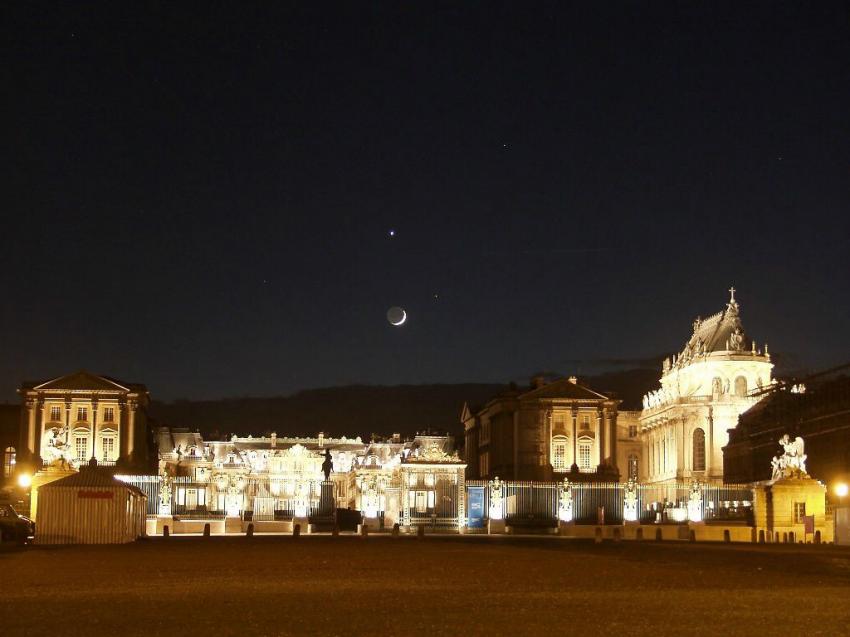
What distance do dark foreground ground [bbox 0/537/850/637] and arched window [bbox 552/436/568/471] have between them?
67762 millimetres

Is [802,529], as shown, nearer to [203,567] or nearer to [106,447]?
[203,567]

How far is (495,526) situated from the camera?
6262 cm

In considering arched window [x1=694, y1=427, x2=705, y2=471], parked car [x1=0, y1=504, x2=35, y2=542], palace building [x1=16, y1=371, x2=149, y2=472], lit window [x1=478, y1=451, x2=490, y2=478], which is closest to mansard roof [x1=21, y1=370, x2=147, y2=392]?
palace building [x1=16, y1=371, x2=149, y2=472]

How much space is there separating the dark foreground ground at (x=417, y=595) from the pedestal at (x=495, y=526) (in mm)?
30723

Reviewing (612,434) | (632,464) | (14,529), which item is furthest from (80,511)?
(632,464)

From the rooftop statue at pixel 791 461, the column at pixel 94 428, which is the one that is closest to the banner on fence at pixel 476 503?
the rooftop statue at pixel 791 461

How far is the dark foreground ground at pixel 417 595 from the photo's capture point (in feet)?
49.6

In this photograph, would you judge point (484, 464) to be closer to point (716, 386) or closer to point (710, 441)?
point (710, 441)

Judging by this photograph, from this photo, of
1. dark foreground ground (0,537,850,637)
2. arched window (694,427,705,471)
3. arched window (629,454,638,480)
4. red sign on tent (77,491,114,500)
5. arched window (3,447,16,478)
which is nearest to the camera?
dark foreground ground (0,537,850,637)

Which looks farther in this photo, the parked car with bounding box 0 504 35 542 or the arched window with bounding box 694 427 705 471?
the arched window with bounding box 694 427 705 471

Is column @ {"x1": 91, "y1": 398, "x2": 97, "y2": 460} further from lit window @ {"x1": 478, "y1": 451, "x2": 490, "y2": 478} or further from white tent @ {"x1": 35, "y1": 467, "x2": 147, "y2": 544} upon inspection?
white tent @ {"x1": 35, "y1": 467, "x2": 147, "y2": 544}

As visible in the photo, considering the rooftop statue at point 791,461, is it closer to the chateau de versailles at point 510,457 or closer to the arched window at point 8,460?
the chateau de versailles at point 510,457

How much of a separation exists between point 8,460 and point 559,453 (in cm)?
4216

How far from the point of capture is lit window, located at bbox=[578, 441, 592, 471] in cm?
9962
